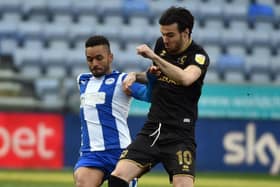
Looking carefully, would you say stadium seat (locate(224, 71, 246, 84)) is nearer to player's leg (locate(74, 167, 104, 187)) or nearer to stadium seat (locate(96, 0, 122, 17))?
stadium seat (locate(96, 0, 122, 17))

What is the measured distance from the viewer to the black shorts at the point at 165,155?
303 inches

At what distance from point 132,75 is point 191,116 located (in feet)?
2.36

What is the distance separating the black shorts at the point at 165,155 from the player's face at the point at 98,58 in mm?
1089

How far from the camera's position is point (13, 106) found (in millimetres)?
18906

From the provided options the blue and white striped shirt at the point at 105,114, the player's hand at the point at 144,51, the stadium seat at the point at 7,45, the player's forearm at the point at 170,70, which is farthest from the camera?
the stadium seat at the point at 7,45

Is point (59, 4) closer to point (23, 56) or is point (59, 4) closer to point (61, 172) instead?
point (23, 56)

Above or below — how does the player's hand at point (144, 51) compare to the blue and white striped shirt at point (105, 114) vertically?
above

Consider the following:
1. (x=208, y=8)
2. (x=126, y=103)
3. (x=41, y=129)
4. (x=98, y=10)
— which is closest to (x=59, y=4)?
(x=98, y=10)

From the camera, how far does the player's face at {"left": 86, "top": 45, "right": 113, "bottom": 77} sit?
337 inches

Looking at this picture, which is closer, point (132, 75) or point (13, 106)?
point (132, 75)

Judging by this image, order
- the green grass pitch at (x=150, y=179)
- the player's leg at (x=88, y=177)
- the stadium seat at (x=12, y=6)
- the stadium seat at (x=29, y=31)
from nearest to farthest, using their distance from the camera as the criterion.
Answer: the player's leg at (x=88, y=177)
the green grass pitch at (x=150, y=179)
the stadium seat at (x=29, y=31)
the stadium seat at (x=12, y=6)

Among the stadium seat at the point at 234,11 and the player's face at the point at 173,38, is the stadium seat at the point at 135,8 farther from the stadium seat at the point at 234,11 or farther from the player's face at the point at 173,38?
the player's face at the point at 173,38

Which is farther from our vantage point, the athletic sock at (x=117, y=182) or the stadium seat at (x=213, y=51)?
the stadium seat at (x=213, y=51)

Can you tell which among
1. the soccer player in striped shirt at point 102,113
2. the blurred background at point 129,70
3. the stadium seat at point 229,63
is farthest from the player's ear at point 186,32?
the stadium seat at point 229,63
